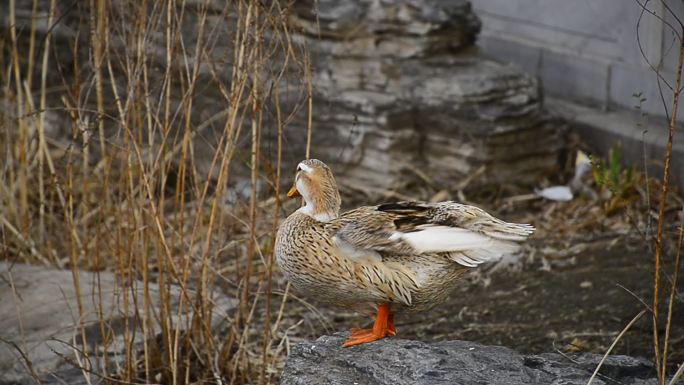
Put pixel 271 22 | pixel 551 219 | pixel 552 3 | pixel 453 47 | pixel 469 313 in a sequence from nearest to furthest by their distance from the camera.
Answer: pixel 271 22, pixel 469 313, pixel 551 219, pixel 453 47, pixel 552 3

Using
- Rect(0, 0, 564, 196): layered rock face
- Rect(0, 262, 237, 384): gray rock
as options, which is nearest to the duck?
Rect(0, 262, 237, 384): gray rock

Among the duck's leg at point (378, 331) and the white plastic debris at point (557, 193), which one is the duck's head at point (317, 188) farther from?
the white plastic debris at point (557, 193)

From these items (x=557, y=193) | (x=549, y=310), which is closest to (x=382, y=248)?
(x=549, y=310)

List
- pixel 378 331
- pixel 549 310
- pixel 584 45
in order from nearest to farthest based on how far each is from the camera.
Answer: pixel 378 331
pixel 549 310
pixel 584 45

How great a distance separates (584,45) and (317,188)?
4288mm

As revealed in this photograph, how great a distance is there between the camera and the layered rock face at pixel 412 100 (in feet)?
20.6

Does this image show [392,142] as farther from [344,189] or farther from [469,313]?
[469,313]

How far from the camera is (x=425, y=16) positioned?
630 cm

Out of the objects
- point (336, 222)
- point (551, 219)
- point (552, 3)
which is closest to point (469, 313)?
point (551, 219)

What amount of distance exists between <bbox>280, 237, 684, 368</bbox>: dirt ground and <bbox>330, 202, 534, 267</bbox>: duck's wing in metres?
1.25

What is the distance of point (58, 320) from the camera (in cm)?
459

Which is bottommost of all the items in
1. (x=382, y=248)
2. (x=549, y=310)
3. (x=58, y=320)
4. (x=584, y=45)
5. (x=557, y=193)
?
(x=58, y=320)

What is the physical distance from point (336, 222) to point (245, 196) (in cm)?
343

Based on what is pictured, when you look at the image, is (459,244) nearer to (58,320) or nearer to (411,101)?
(58,320)
